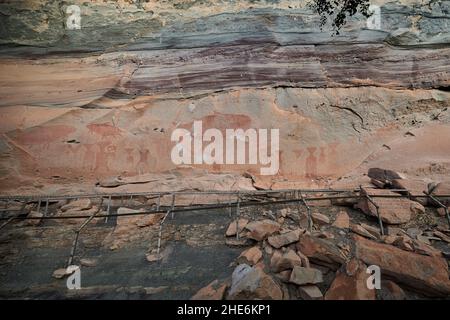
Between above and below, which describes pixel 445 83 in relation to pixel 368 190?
above

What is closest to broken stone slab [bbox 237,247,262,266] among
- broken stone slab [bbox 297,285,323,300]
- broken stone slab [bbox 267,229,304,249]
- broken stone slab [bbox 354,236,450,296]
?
broken stone slab [bbox 267,229,304,249]

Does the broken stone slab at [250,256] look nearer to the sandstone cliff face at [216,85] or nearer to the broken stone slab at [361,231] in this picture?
the broken stone slab at [361,231]

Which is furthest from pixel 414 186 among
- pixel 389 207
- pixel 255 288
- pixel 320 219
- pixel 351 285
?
pixel 255 288

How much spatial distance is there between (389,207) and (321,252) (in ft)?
4.76

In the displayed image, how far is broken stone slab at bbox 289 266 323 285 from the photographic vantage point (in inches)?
93.0

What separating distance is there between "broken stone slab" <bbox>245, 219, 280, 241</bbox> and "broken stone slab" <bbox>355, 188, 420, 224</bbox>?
50.1 inches

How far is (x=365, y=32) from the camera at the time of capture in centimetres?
505

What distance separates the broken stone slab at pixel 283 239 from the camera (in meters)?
2.89

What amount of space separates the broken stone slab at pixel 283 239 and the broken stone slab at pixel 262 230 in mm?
110

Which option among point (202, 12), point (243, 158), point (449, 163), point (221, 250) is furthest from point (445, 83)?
point (221, 250)

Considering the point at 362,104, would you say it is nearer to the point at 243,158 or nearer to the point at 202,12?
the point at 243,158

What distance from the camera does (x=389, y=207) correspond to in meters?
3.51
